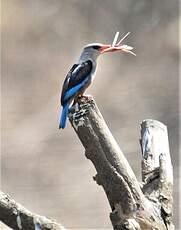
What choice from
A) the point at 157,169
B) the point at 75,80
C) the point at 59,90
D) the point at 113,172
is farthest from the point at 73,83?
the point at 59,90

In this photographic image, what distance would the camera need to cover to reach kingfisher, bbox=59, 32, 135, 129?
2582 millimetres

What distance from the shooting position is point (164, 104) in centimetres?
648

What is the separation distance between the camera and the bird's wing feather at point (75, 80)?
8.62ft

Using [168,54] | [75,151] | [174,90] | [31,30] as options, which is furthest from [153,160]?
[31,30]

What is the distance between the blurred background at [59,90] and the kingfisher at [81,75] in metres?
2.49

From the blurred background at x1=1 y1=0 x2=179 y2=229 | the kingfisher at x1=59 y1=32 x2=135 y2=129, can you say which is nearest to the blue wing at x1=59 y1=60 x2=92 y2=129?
the kingfisher at x1=59 y1=32 x2=135 y2=129

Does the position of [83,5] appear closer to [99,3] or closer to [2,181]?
[99,3]

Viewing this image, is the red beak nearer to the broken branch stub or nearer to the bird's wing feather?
the bird's wing feather

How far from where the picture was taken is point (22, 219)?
2.33 meters

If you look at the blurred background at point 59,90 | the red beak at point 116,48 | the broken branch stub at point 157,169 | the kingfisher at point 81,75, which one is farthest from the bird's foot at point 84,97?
the blurred background at point 59,90

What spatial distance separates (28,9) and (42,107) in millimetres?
1231

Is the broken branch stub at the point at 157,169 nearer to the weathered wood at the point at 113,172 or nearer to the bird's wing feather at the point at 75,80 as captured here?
the weathered wood at the point at 113,172

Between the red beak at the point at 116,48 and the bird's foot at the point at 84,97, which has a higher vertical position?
the red beak at the point at 116,48

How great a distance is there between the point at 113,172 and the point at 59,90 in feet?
15.3
